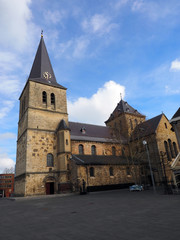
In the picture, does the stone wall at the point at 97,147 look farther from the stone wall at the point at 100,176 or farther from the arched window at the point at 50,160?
the arched window at the point at 50,160

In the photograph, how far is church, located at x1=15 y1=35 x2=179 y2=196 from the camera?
27391mm

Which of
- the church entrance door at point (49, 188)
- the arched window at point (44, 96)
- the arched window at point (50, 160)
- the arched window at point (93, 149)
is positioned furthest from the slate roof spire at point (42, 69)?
the church entrance door at point (49, 188)

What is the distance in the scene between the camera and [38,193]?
86.0 feet

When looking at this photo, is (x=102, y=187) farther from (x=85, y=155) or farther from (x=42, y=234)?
(x=42, y=234)

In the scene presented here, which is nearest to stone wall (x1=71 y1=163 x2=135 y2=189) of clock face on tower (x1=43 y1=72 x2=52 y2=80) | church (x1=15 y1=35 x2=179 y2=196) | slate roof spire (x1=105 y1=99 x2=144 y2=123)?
church (x1=15 y1=35 x2=179 y2=196)

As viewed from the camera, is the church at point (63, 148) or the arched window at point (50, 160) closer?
the church at point (63, 148)

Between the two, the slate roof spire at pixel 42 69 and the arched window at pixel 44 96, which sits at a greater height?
the slate roof spire at pixel 42 69

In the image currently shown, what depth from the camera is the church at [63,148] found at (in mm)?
27391

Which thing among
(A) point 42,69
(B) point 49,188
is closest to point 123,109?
(A) point 42,69

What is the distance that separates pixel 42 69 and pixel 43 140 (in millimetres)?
14872

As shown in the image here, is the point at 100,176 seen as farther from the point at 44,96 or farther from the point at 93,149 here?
the point at 44,96

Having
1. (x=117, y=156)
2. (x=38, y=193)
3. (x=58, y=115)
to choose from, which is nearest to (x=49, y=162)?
(x=38, y=193)

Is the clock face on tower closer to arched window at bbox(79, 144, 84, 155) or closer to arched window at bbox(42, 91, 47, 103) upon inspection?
arched window at bbox(42, 91, 47, 103)

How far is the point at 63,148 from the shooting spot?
2919cm
